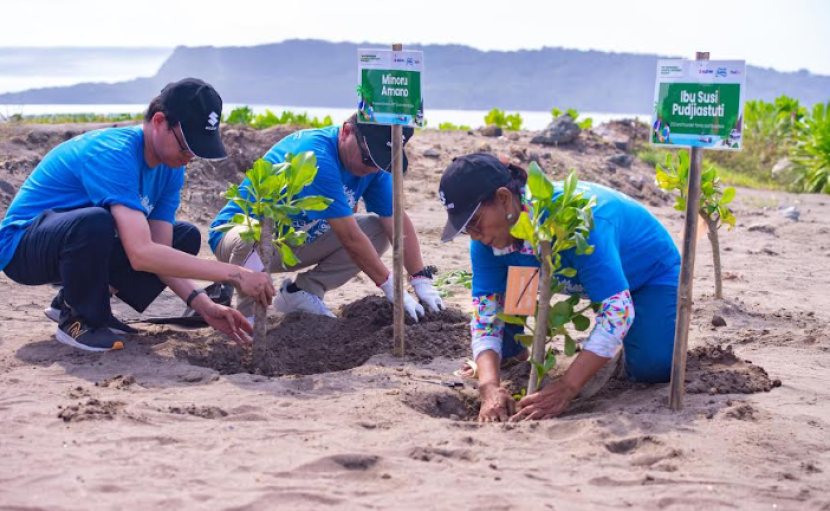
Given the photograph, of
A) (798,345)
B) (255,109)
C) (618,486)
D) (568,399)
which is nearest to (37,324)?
(568,399)

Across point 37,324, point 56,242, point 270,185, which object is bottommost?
point 37,324

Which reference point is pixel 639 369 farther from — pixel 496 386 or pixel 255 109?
pixel 255 109

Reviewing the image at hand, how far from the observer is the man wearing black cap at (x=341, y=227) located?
495cm

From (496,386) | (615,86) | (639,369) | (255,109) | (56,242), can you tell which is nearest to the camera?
(496,386)

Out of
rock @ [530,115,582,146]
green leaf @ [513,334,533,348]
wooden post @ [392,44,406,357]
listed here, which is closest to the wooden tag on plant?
green leaf @ [513,334,533,348]

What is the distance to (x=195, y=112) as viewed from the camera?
14.0 feet

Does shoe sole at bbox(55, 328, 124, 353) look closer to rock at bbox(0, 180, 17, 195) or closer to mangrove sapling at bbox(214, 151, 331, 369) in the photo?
mangrove sapling at bbox(214, 151, 331, 369)

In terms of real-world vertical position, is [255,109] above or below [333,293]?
above

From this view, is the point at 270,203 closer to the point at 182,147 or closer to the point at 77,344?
the point at 182,147

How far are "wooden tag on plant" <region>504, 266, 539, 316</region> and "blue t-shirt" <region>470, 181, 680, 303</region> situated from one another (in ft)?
0.39

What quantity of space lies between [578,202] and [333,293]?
127 inches

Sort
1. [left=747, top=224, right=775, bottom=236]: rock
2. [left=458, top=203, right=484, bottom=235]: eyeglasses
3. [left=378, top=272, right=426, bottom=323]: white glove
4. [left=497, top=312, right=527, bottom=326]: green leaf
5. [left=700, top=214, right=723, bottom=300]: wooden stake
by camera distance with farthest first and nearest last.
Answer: [left=747, top=224, right=775, bottom=236]: rock < [left=700, top=214, right=723, bottom=300]: wooden stake < [left=378, top=272, right=426, bottom=323]: white glove < [left=497, top=312, right=527, bottom=326]: green leaf < [left=458, top=203, right=484, bottom=235]: eyeglasses

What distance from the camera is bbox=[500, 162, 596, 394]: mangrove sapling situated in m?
3.30

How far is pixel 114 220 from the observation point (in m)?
4.36
